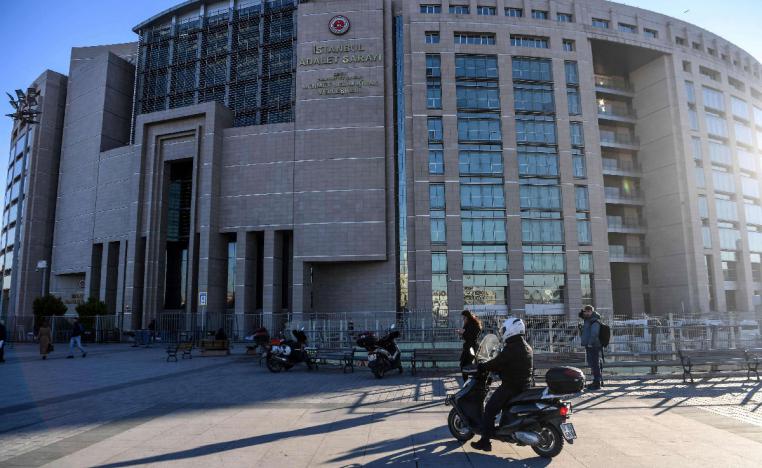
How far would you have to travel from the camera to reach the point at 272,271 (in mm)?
40875

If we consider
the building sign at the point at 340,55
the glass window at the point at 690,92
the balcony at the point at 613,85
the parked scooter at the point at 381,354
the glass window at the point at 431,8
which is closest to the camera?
the parked scooter at the point at 381,354

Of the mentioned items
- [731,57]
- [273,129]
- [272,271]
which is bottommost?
[272,271]

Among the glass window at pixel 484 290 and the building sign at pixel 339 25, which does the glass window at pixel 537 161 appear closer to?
the glass window at pixel 484 290

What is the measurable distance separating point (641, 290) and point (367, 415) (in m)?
45.6

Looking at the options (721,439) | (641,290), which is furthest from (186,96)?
(721,439)

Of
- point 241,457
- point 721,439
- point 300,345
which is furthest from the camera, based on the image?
point 300,345

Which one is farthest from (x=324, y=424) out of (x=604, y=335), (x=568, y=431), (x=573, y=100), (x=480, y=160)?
(x=573, y=100)

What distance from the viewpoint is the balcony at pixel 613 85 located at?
1911 inches

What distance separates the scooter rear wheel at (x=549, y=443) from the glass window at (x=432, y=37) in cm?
4079

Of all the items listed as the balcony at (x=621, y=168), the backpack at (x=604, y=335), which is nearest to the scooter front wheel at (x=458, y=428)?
the backpack at (x=604, y=335)

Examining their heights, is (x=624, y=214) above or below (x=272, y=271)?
above

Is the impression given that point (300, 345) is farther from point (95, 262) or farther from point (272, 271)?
point (95, 262)

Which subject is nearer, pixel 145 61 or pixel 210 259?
pixel 210 259

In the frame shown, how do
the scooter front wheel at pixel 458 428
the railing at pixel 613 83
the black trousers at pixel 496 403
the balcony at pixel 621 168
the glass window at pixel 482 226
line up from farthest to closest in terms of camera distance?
the railing at pixel 613 83 < the balcony at pixel 621 168 < the glass window at pixel 482 226 < the scooter front wheel at pixel 458 428 < the black trousers at pixel 496 403
